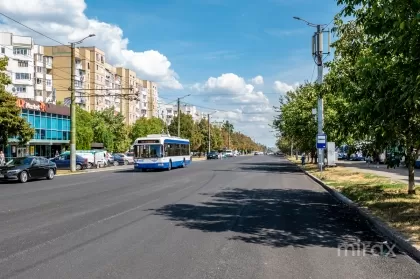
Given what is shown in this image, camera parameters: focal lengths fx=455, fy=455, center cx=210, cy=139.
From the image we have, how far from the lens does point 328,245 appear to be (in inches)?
307

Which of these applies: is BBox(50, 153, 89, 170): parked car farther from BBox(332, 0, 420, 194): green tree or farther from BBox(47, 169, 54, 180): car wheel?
BBox(332, 0, 420, 194): green tree

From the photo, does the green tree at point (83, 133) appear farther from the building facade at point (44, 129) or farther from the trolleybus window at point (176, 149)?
the trolleybus window at point (176, 149)

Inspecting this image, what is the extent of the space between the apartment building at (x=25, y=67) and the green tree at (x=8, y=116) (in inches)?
2363

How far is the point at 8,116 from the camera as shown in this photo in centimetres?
2747

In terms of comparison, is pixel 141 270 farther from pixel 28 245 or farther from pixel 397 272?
pixel 397 272

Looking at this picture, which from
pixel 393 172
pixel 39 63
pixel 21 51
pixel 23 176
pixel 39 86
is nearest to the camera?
pixel 23 176

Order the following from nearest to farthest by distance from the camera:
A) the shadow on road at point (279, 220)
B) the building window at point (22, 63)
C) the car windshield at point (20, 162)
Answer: the shadow on road at point (279, 220) < the car windshield at point (20, 162) < the building window at point (22, 63)

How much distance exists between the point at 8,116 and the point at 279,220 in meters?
22.1

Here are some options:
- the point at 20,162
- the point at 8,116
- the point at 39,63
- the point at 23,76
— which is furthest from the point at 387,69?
the point at 39,63

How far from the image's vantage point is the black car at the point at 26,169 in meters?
23.6

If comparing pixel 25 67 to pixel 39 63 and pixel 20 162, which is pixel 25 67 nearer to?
pixel 39 63

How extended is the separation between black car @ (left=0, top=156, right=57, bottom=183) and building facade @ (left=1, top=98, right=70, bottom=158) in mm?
21873

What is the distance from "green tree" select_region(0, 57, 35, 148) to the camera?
27078 mm

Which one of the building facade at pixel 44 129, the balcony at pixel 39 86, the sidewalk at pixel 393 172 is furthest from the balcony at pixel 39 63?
the sidewalk at pixel 393 172
